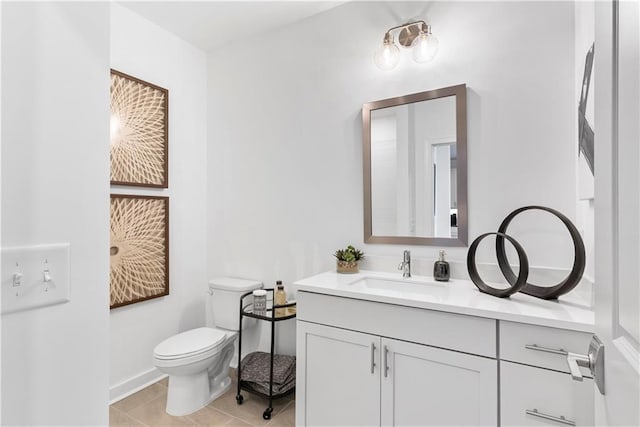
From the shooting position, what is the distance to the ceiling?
2223 mm

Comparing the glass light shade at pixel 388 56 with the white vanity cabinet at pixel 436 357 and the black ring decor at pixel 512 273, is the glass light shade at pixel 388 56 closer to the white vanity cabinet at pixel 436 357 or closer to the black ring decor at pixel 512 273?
the black ring decor at pixel 512 273

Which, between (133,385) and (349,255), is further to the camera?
(133,385)

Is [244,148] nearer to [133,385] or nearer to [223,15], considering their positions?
[223,15]

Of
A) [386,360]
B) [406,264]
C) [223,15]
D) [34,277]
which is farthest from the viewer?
[223,15]

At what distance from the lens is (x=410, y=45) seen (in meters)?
1.93

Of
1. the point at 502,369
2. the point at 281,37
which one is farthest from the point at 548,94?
the point at 281,37

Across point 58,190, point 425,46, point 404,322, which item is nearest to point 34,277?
point 58,190

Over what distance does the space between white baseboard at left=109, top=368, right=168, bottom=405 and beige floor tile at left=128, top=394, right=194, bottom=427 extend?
0.20m

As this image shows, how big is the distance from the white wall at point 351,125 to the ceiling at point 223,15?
0.28 ft

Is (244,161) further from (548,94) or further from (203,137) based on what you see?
(548,94)

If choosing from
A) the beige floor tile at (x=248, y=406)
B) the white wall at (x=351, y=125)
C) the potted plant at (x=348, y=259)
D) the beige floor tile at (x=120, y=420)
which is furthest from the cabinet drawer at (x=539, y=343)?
the beige floor tile at (x=120, y=420)

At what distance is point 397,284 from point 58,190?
5.22 feet

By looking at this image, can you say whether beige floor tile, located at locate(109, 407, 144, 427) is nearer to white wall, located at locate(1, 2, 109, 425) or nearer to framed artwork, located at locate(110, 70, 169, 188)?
framed artwork, located at locate(110, 70, 169, 188)

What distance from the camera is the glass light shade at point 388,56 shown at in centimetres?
196
